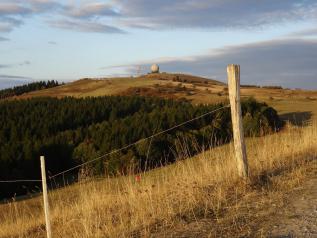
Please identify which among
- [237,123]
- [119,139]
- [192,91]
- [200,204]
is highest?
[237,123]

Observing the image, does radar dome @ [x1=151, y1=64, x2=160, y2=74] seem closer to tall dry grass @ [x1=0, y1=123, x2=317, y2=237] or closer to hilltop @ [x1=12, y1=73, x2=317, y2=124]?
hilltop @ [x1=12, y1=73, x2=317, y2=124]

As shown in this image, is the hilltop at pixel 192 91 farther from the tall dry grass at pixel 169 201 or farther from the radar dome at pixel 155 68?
the tall dry grass at pixel 169 201

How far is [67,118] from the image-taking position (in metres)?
39.5

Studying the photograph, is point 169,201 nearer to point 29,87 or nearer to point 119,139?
point 119,139

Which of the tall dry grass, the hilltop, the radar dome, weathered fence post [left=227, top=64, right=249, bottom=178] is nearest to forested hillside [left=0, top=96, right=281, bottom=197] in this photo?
the hilltop

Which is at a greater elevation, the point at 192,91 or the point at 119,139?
the point at 192,91

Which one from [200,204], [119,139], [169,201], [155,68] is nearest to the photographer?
[200,204]

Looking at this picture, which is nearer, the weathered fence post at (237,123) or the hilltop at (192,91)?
the weathered fence post at (237,123)

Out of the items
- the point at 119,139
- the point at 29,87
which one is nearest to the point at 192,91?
the point at 119,139

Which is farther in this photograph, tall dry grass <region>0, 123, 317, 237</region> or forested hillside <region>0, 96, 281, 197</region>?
forested hillside <region>0, 96, 281, 197</region>

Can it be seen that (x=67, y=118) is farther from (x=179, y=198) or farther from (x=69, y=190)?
(x=179, y=198)

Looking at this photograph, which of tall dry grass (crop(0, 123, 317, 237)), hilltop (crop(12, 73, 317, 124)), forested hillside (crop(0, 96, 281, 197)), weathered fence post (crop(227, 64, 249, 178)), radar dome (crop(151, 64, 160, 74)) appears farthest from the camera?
radar dome (crop(151, 64, 160, 74))

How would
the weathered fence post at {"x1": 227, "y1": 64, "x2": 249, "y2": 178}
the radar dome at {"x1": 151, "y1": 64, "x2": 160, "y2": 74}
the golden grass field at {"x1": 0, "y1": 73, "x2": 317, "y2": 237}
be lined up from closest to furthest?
the golden grass field at {"x1": 0, "y1": 73, "x2": 317, "y2": 237} → the weathered fence post at {"x1": 227, "y1": 64, "x2": 249, "y2": 178} → the radar dome at {"x1": 151, "y1": 64, "x2": 160, "y2": 74}

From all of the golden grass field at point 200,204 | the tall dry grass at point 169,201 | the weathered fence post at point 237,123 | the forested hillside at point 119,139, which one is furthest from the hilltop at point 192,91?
the weathered fence post at point 237,123
